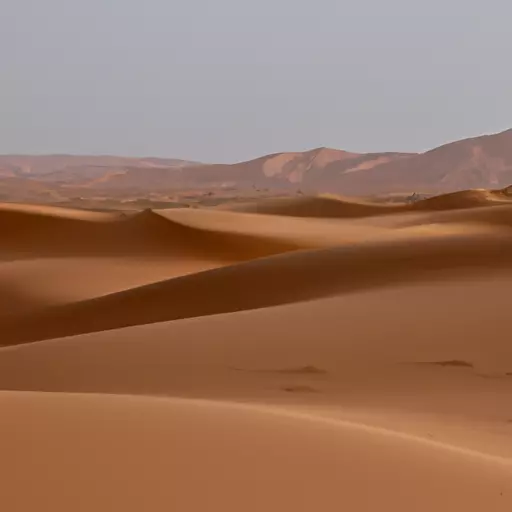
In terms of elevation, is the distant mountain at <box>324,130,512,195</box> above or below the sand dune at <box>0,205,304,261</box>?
above

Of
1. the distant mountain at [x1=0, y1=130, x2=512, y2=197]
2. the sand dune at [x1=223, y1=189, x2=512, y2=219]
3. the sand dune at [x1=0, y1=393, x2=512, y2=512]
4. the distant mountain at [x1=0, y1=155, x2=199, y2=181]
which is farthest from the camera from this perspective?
the distant mountain at [x1=0, y1=155, x2=199, y2=181]

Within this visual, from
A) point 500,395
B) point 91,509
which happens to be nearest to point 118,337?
point 500,395

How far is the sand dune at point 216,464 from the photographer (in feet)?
6.93

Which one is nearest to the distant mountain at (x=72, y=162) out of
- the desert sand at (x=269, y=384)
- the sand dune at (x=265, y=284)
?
the sand dune at (x=265, y=284)

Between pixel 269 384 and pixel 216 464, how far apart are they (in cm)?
252

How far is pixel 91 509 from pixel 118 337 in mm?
4368

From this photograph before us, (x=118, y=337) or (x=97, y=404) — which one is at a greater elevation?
(x=97, y=404)

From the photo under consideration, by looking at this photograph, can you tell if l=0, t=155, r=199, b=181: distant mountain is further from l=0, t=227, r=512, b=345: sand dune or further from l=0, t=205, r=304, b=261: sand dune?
l=0, t=227, r=512, b=345: sand dune

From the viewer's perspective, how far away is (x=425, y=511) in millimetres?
2229

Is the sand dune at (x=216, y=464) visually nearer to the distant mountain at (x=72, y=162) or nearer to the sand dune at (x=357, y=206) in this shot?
the sand dune at (x=357, y=206)

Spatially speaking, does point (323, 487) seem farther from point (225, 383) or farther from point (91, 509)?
point (225, 383)

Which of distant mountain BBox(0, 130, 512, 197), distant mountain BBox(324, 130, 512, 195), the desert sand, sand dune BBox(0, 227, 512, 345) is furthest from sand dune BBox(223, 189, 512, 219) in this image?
distant mountain BBox(0, 130, 512, 197)

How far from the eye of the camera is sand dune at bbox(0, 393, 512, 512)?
2.11 meters

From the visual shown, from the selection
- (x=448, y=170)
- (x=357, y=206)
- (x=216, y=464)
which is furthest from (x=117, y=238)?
(x=448, y=170)
